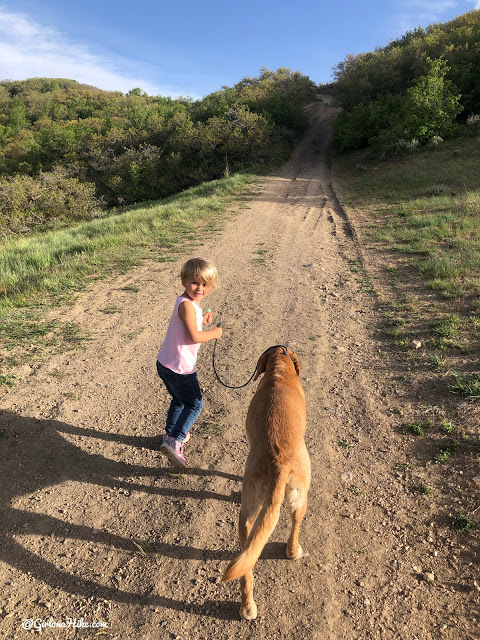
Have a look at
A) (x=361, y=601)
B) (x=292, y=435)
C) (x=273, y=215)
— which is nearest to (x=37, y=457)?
(x=292, y=435)

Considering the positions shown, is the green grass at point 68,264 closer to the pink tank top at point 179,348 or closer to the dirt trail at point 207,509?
the dirt trail at point 207,509

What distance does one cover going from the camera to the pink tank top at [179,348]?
274cm

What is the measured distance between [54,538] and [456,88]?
26.2 metres

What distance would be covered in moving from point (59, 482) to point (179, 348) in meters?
1.46

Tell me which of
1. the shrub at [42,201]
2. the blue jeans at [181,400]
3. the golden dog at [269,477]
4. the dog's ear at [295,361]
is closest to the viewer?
the golden dog at [269,477]

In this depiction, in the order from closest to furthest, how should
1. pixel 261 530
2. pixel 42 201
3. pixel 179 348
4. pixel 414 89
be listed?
1. pixel 261 530
2. pixel 179 348
3. pixel 414 89
4. pixel 42 201

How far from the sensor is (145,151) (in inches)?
1173

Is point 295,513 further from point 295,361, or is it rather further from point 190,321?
point 190,321

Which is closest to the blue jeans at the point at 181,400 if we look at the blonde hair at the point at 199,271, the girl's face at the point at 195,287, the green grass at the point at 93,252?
the girl's face at the point at 195,287

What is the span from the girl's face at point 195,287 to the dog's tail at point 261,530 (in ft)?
4.44

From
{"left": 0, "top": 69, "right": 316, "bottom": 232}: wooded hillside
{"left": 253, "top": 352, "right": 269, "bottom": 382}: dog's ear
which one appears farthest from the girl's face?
{"left": 0, "top": 69, "right": 316, "bottom": 232}: wooded hillside

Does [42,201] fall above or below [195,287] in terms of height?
above

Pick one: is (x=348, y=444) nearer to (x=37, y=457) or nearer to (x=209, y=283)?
(x=209, y=283)

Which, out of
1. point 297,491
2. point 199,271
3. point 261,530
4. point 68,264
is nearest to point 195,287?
point 199,271
